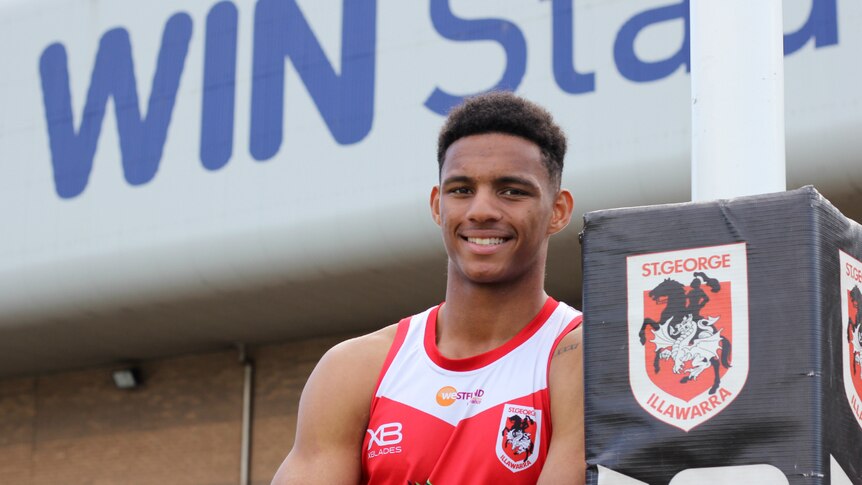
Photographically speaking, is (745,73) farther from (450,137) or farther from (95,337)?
(95,337)

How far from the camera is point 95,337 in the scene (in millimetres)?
14172

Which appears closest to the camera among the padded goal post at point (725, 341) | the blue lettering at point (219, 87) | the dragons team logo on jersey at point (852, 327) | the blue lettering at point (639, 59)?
the padded goal post at point (725, 341)

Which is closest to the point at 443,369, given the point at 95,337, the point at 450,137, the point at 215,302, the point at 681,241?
the point at 450,137

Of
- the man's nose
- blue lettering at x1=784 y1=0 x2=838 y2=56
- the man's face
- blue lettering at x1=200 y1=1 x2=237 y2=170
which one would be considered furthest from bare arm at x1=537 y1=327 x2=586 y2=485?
blue lettering at x1=200 y1=1 x2=237 y2=170

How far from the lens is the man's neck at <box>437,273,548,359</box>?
151 inches

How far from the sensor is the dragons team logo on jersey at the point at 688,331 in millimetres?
2914

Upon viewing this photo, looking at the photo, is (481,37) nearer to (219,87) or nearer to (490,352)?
(219,87)

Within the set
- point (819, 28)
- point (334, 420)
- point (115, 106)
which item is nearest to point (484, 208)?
point (334, 420)

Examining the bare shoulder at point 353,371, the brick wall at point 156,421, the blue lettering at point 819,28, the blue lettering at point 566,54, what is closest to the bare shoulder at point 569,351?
the bare shoulder at point 353,371

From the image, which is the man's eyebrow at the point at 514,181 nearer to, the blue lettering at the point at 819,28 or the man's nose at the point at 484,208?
the man's nose at the point at 484,208

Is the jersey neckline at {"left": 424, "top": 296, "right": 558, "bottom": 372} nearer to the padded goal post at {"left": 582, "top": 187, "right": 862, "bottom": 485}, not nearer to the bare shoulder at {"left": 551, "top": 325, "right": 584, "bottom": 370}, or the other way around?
the bare shoulder at {"left": 551, "top": 325, "right": 584, "bottom": 370}

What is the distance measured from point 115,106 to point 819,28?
6116mm

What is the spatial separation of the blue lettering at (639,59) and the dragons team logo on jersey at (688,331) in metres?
7.11

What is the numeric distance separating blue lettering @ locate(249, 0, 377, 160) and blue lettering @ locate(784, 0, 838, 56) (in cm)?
337
